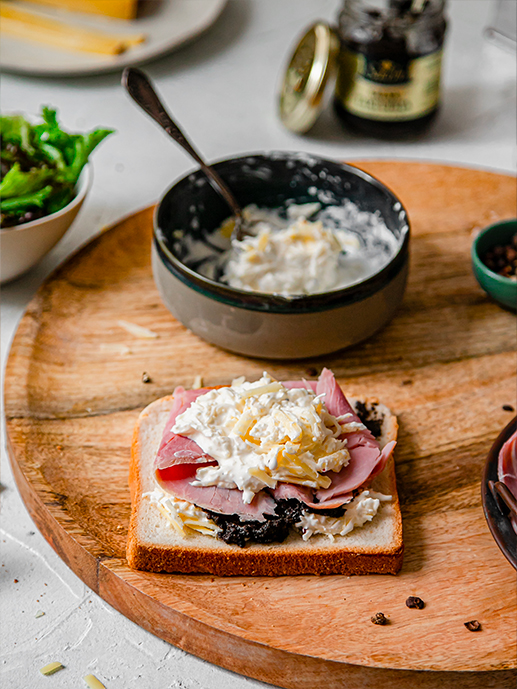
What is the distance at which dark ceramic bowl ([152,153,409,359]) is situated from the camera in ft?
6.74

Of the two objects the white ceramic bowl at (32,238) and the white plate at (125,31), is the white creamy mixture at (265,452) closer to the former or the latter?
the white ceramic bowl at (32,238)

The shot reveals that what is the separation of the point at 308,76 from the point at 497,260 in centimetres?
131

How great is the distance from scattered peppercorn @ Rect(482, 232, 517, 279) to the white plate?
2070 millimetres

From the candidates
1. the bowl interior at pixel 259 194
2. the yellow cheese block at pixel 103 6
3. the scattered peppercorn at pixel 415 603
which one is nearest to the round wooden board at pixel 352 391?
the scattered peppercorn at pixel 415 603

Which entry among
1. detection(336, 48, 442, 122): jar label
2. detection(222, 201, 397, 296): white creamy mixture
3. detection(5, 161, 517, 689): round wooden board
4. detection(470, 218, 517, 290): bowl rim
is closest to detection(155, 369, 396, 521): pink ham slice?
detection(5, 161, 517, 689): round wooden board

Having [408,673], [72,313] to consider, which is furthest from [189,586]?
[72,313]

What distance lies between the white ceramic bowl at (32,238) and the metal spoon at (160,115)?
0.41 meters

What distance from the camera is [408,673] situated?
59.2 inches

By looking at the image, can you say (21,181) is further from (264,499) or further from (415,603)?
(415,603)

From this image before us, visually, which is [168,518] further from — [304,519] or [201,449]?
[304,519]

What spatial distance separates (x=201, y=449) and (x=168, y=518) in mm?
170

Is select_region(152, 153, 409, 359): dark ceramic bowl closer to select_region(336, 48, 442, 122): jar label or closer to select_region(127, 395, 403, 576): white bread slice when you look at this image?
select_region(127, 395, 403, 576): white bread slice

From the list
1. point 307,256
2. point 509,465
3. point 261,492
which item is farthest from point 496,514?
point 307,256

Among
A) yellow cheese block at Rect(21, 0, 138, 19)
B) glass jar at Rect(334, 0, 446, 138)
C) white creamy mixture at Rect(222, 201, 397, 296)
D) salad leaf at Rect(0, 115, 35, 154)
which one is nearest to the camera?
white creamy mixture at Rect(222, 201, 397, 296)
